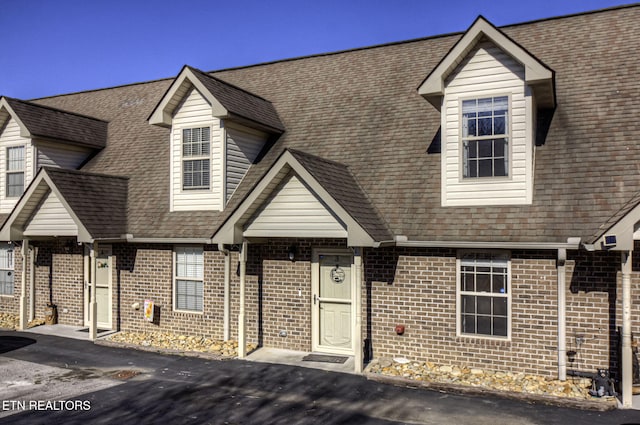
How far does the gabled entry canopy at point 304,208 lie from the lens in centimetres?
1049

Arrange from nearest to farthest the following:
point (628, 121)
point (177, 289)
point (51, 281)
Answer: point (628, 121) → point (177, 289) → point (51, 281)

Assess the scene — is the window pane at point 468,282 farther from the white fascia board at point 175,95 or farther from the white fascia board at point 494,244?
the white fascia board at point 175,95

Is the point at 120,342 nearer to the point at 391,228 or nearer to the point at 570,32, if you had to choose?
the point at 391,228

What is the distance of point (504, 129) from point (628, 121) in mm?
2504

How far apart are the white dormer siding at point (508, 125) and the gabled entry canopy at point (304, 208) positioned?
1890 millimetres

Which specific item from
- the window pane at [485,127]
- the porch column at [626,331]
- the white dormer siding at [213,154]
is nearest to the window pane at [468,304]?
the porch column at [626,331]

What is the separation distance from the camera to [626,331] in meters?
8.78

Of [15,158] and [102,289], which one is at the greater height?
[15,158]

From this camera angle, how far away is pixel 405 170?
40.1 feet

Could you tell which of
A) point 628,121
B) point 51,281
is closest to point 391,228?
point 628,121

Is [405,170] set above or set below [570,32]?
below

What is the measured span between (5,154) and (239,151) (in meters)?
8.32

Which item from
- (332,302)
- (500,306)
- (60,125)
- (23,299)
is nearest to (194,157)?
(332,302)

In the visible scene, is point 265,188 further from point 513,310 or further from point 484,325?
point 513,310
